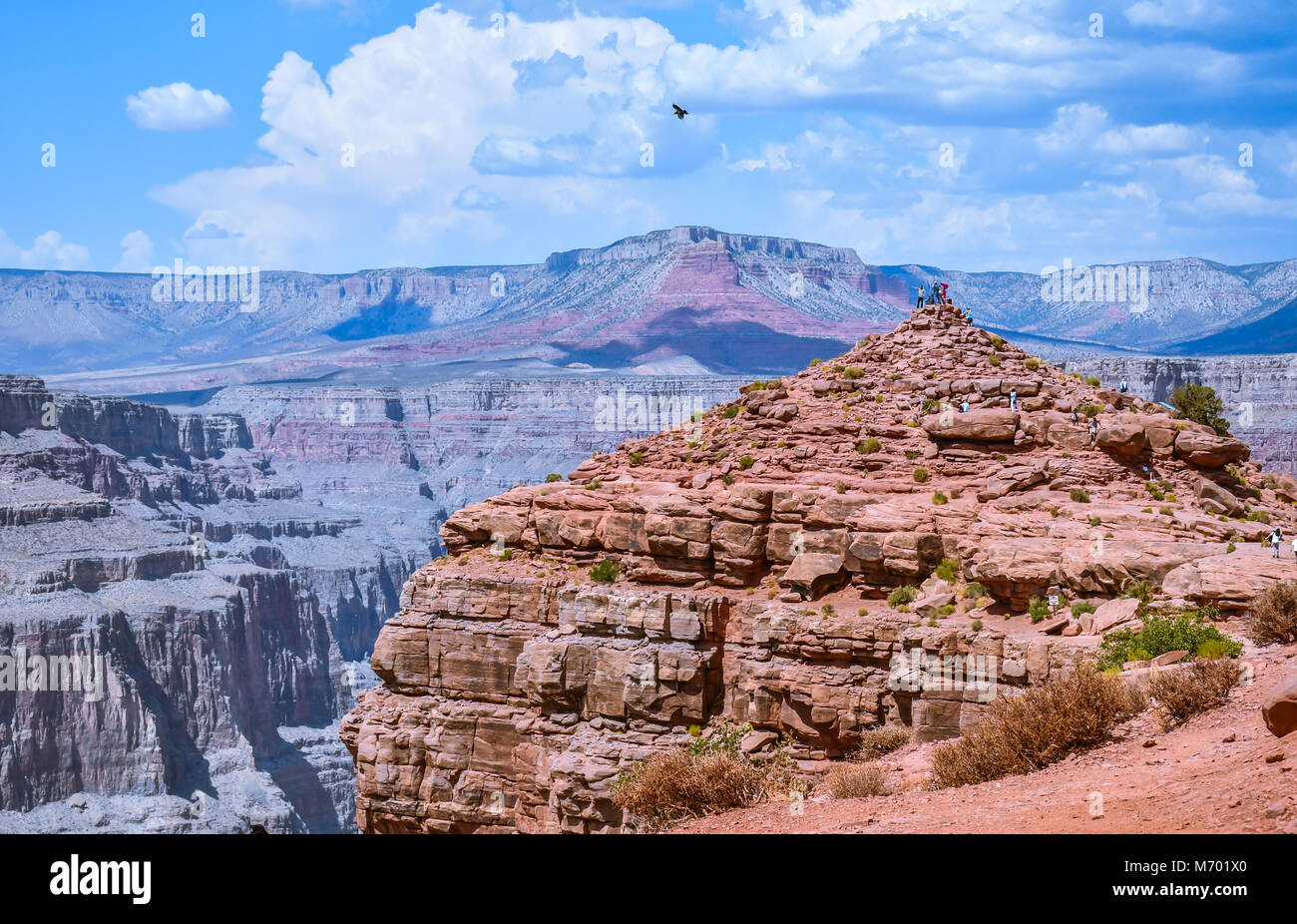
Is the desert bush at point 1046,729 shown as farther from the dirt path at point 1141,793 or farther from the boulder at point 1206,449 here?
the boulder at point 1206,449

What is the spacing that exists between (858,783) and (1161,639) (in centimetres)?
554

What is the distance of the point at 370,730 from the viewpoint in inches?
1485

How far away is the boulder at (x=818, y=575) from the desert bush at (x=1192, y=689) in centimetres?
1192

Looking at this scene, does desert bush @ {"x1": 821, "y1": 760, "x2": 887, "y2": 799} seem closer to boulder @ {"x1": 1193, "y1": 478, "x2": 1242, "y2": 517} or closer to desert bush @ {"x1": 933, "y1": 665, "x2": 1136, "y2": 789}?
desert bush @ {"x1": 933, "y1": 665, "x2": 1136, "y2": 789}

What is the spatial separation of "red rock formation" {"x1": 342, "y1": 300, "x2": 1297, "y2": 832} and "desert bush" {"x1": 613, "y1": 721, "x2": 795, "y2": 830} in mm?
3172

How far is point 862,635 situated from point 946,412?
768cm

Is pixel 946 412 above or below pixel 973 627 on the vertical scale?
above

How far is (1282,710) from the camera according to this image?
1819 centimetres

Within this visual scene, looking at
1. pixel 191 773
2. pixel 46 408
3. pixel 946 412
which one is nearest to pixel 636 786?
pixel 946 412

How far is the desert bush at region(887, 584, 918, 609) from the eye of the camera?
32594 millimetres

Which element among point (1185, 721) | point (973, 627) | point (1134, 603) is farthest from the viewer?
point (973, 627)

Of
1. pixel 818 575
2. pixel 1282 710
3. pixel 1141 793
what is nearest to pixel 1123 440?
pixel 818 575

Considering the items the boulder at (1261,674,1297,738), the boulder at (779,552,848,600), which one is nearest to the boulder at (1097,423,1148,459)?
the boulder at (779,552,848,600)
